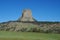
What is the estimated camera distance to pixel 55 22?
301 feet

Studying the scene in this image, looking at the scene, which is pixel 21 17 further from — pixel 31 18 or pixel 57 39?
pixel 57 39

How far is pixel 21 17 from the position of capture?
14012cm

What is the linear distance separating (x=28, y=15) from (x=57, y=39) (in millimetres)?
100946

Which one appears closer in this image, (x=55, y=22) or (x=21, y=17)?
(x=55, y=22)

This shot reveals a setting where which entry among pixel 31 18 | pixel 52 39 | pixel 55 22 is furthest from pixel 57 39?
pixel 31 18

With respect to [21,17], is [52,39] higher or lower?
lower

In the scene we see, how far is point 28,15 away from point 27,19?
12.1ft

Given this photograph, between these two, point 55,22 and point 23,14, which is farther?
point 23,14

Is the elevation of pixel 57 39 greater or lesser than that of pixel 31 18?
lesser

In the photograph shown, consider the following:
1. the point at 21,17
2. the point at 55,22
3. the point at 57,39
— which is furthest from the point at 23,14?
the point at 57,39

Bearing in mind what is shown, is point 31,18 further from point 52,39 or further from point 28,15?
point 52,39

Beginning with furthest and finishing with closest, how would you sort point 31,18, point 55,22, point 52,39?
point 31,18, point 55,22, point 52,39

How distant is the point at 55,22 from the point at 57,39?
51.7 meters

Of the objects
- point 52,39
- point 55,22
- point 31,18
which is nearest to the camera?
point 52,39
